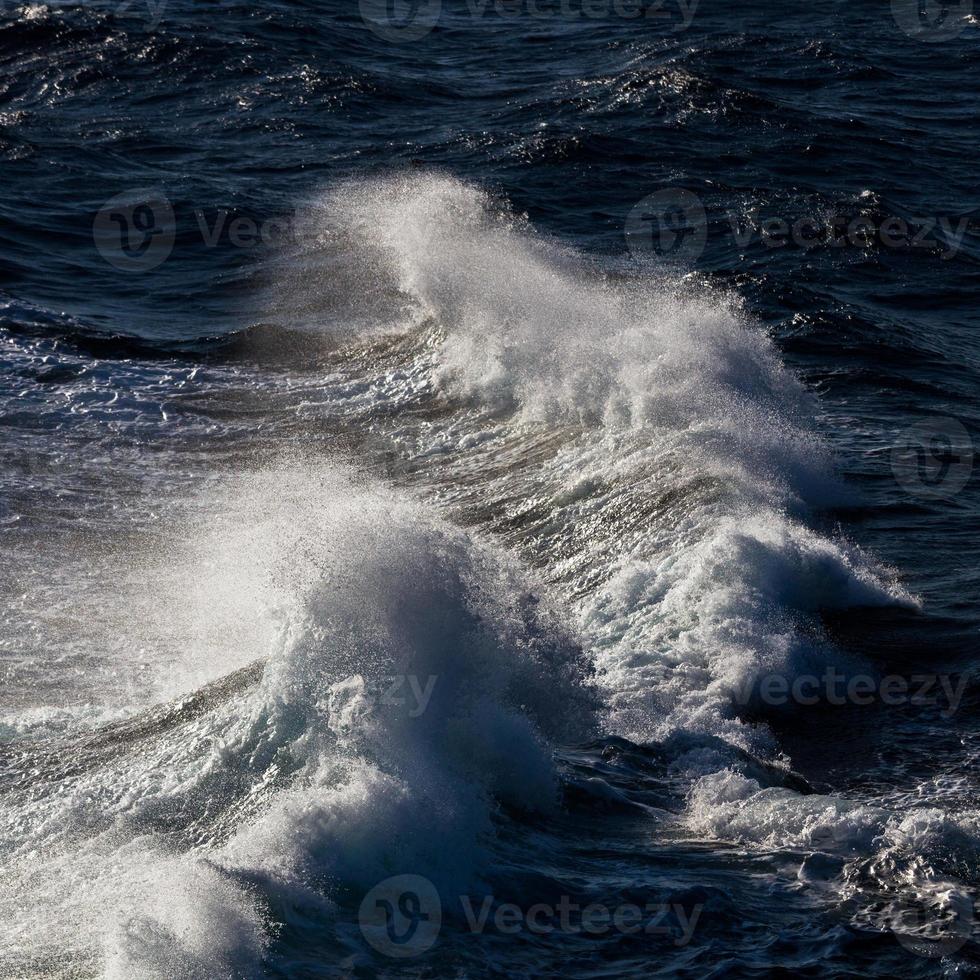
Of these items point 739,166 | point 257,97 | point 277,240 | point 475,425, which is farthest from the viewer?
point 257,97

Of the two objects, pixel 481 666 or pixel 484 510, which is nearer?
pixel 481 666

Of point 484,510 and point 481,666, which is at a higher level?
point 481,666

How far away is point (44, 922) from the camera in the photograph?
7.77 metres

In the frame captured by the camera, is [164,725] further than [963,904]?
Yes

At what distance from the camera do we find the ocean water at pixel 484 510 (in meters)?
8.13

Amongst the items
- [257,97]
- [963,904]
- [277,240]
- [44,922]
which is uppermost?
[257,97]

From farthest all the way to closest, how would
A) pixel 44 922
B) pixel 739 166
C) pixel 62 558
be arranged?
pixel 739 166 → pixel 62 558 → pixel 44 922

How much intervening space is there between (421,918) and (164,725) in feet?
9.52

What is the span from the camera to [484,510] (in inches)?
553

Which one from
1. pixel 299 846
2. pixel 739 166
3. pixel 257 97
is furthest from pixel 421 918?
pixel 257 97

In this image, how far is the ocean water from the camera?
813cm

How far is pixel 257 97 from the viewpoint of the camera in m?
26.2

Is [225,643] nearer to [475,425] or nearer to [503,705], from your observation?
[503,705]

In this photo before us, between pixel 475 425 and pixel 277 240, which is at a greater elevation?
pixel 277 240
